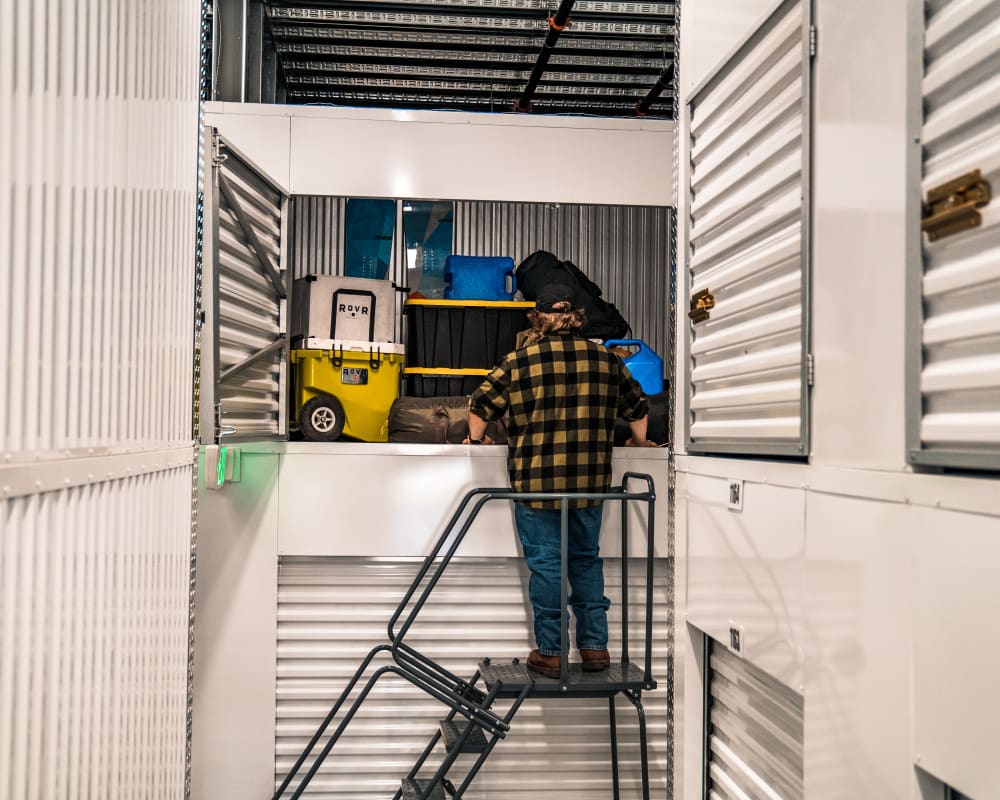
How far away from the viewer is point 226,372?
12.8 ft

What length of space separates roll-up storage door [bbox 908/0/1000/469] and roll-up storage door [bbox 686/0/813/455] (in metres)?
0.54

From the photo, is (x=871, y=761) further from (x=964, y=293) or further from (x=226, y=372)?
(x=226, y=372)

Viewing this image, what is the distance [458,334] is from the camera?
5719 mm

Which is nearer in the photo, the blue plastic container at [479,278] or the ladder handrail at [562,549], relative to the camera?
the ladder handrail at [562,549]

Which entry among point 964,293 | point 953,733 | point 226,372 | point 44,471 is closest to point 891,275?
Answer: point 964,293

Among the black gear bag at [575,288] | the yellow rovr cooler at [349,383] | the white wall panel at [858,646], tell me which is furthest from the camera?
the black gear bag at [575,288]

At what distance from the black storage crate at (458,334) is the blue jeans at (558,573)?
4.40 feet

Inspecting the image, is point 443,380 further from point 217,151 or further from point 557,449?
point 217,151

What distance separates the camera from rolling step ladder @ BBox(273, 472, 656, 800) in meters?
4.22

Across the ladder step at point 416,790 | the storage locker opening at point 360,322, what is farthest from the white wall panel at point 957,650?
the ladder step at point 416,790

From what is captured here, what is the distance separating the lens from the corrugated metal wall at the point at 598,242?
8227mm

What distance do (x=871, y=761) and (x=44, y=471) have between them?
171 centimetres

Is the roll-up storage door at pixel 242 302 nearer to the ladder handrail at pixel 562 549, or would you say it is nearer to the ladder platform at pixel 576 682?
the ladder handrail at pixel 562 549

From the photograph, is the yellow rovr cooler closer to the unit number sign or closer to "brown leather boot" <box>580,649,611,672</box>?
the unit number sign
